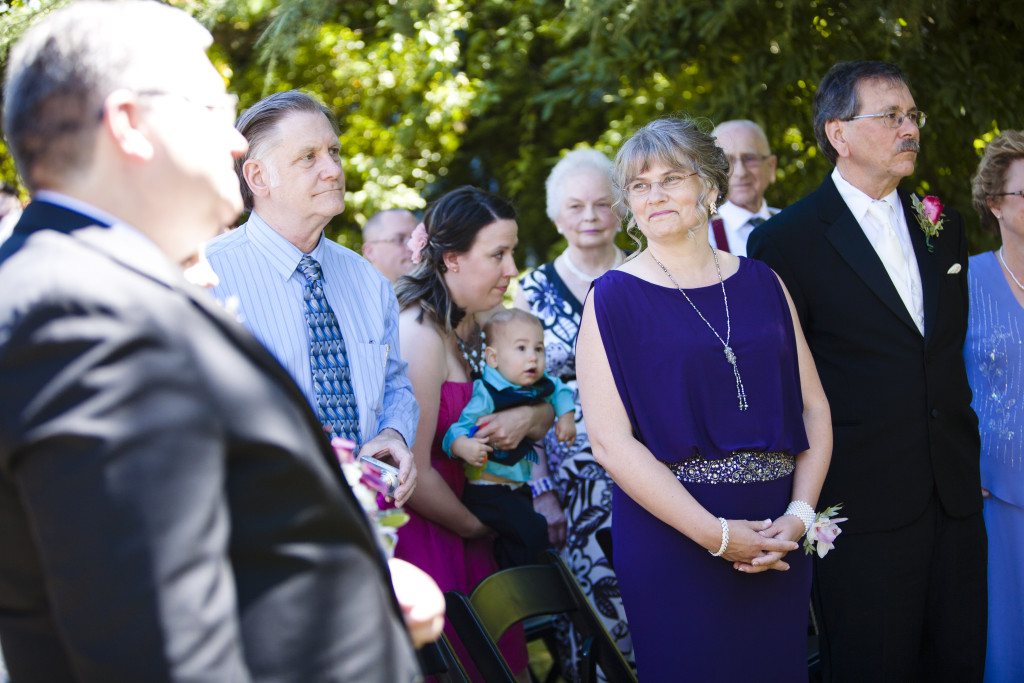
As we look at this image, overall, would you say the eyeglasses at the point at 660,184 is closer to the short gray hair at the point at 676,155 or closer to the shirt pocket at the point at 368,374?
the short gray hair at the point at 676,155

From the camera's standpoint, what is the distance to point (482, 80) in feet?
24.0

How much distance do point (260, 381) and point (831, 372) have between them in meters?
2.49

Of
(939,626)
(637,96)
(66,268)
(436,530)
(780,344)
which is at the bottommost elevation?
(939,626)

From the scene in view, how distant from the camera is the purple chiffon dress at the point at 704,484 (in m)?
2.66

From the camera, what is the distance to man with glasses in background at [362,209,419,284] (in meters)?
5.41

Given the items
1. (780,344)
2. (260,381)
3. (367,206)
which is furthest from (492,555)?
(367,206)

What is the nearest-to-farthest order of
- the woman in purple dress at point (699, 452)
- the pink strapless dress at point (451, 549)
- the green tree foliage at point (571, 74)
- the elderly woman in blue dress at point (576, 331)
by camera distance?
1. the woman in purple dress at point (699, 452)
2. the pink strapless dress at point (451, 549)
3. the elderly woman in blue dress at point (576, 331)
4. the green tree foliage at point (571, 74)

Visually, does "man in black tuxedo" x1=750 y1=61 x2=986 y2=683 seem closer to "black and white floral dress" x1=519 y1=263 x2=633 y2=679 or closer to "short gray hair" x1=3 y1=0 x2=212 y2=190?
"black and white floral dress" x1=519 y1=263 x2=633 y2=679

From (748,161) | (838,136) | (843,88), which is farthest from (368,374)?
(748,161)

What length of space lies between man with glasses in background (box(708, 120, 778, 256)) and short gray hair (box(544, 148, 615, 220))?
28.9 inches

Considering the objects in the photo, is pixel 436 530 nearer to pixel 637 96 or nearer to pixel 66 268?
pixel 66 268

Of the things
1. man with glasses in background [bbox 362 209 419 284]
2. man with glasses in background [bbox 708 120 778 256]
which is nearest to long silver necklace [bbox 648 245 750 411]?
man with glasses in background [bbox 708 120 778 256]

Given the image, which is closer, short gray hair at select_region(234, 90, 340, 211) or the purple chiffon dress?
the purple chiffon dress

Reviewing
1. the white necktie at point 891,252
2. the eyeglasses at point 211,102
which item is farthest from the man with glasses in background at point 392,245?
the eyeglasses at point 211,102
